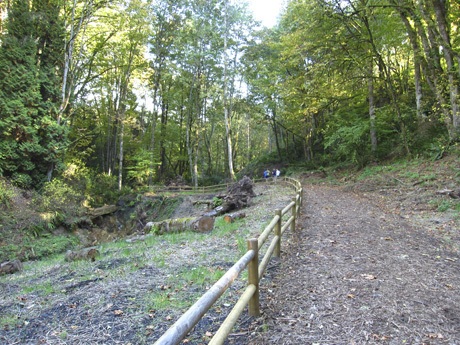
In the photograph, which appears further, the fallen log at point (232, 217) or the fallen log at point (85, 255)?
the fallen log at point (232, 217)

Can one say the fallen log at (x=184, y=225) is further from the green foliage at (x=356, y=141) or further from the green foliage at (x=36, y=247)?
the green foliage at (x=356, y=141)

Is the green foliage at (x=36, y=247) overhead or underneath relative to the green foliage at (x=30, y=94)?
underneath

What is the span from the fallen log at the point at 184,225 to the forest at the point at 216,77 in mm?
8759

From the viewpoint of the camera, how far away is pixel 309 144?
2750cm

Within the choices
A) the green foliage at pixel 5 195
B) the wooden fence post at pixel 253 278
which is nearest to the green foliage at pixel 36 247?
the green foliage at pixel 5 195

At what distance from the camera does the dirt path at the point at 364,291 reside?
2.97 m

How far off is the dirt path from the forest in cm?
859

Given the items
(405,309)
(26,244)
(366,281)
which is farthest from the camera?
(26,244)

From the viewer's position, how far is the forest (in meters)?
13.7

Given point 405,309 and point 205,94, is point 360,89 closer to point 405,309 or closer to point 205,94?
point 205,94

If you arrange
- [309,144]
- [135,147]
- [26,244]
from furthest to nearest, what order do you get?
[135,147], [309,144], [26,244]

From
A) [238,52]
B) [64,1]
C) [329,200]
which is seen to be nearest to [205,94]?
[238,52]

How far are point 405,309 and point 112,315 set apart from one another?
3.65m

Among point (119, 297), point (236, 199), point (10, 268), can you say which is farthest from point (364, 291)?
point (236, 199)
